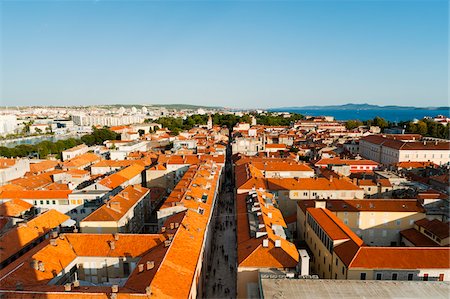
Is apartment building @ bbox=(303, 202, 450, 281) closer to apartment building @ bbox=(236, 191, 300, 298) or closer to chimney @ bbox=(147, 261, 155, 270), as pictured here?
Answer: apartment building @ bbox=(236, 191, 300, 298)

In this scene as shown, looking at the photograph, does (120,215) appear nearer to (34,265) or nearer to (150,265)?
(34,265)

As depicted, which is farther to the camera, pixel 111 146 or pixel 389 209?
pixel 111 146

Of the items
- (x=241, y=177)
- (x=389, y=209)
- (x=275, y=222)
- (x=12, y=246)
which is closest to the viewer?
(x=12, y=246)

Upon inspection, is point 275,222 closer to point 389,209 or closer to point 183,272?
point 183,272

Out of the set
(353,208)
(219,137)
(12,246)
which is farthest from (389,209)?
(219,137)

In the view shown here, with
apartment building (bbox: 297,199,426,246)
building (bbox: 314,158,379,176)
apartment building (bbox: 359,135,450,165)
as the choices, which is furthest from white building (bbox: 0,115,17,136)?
apartment building (bbox: 297,199,426,246)

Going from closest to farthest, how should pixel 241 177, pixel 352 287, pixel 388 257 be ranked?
pixel 352 287 → pixel 388 257 → pixel 241 177
